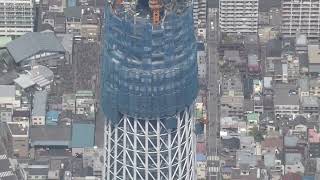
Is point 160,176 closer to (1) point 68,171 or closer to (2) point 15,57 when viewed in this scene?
(1) point 68,171

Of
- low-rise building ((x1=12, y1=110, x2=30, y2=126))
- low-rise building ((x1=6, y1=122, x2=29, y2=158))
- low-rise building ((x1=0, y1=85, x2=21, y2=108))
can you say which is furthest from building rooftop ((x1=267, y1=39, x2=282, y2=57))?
low-rise building ((x1=6, y1=122, x2=29, y2=158))

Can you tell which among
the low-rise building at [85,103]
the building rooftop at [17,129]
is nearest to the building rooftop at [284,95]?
the low-rise building at [85,103]

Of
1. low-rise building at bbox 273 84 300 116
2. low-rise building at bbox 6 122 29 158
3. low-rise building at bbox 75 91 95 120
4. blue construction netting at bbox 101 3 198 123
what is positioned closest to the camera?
blue construction netting at bbox 101 3 198 123

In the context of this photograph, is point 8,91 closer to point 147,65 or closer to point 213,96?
point 213,96

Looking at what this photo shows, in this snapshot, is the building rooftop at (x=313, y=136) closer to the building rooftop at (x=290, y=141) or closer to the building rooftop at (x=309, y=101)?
the building rooftop at (x=290, y=141)

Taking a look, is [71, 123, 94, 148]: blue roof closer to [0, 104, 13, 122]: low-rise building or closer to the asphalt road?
[0, 104, 13, 122]: low-rise building

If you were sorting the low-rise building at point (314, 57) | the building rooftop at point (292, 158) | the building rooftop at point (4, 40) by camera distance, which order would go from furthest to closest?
1. the building rooftop at point (4, 40)
2. the low-rise building at point (314, 57)
3. the building rooftop at point (292, 158)

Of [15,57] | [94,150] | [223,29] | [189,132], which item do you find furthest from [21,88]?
[189,132]
